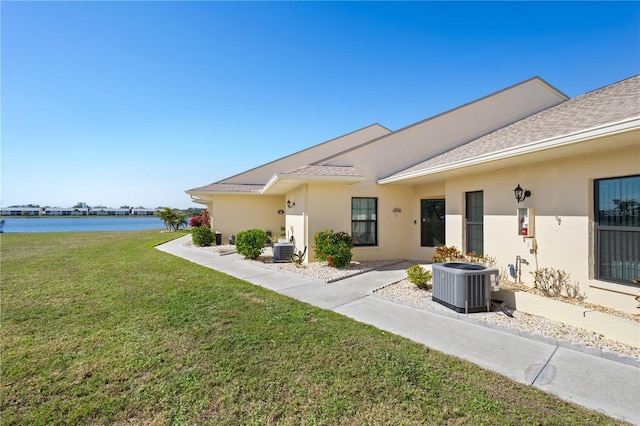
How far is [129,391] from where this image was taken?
10.2 ft

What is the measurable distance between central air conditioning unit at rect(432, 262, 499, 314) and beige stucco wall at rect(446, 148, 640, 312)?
1737 mm

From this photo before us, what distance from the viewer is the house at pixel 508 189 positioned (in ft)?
16.8

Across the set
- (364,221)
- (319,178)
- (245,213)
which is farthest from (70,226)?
(364,221)

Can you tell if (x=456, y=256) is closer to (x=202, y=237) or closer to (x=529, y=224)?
(x=529, y=224)

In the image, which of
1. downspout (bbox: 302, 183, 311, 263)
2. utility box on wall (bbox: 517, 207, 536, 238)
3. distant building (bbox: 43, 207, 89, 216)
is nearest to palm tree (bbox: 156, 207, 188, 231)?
downspout (bbox: 302, 183, 311, 263)

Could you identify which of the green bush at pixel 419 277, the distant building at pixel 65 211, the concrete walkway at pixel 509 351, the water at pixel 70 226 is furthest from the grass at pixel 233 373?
the distant building at pixel 65 211

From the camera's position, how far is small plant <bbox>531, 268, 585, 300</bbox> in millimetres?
5763

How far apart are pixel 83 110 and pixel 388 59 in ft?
41.5

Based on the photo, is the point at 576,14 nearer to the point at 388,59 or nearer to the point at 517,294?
the point at 388,59

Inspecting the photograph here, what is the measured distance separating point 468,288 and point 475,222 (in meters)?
3.74

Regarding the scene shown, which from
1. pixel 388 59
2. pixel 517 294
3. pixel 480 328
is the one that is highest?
pixel 388 59

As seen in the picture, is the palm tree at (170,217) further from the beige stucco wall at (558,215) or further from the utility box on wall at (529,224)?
the utility box on wall at (529,224)

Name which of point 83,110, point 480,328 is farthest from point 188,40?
point 480,328

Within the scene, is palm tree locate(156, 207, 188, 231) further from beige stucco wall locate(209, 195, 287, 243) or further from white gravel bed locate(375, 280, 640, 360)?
white gravel bed locate(375, 280, 640, 360)
